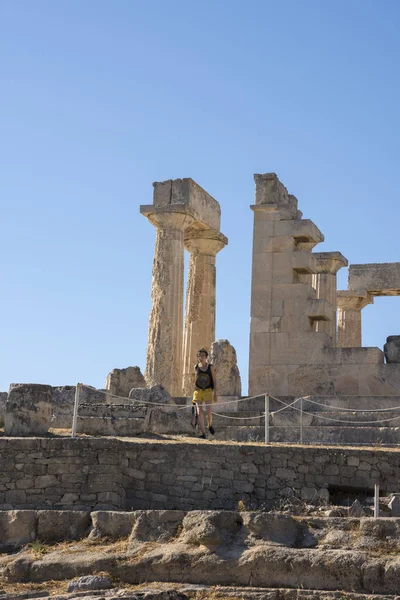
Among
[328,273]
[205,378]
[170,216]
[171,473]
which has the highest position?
[170,216]

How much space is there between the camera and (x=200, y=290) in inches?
1166

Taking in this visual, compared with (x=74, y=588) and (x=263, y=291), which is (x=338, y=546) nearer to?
(x=74, y=588)

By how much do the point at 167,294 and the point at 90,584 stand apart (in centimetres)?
1572

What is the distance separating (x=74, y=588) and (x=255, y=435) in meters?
7.10

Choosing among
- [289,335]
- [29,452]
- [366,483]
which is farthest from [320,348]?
[29,452]

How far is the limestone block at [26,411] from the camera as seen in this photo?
17.0 m

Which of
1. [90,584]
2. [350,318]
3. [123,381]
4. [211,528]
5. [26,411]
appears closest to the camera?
[90,584]

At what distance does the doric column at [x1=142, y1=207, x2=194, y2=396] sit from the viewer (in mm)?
26859

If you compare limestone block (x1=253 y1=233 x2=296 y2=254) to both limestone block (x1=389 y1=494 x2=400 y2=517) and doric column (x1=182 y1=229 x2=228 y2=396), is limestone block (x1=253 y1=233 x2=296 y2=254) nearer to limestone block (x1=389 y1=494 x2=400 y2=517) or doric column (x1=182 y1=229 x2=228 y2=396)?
doric column (x1=182 y1=229 x2=228 y2=396)

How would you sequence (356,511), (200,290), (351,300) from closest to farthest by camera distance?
(356,511), (200,290), (351,300)

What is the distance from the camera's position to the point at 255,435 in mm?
18516

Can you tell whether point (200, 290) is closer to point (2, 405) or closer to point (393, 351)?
point (393, 351)

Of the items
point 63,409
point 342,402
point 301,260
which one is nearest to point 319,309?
point 301,260

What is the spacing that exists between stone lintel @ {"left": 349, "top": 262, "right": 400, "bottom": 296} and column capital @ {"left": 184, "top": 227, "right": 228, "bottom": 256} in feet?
16.9
